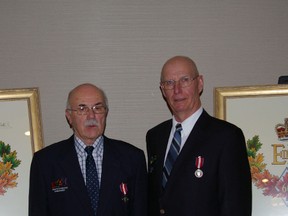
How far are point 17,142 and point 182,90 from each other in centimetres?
103

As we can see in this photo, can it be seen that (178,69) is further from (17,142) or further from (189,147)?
(17,142)

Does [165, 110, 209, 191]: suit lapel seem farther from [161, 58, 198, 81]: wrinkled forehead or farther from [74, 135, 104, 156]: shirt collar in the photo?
[74, 135, 104, 156]: shirt collar

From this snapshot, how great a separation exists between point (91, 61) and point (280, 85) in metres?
1.13

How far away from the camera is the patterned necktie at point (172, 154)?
2025 mm

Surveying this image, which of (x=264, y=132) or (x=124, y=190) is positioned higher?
(x=264, y=132)

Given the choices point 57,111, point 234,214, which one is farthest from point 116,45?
point 234,214

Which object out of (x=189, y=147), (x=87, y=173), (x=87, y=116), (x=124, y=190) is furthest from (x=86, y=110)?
(x=189, y=147)

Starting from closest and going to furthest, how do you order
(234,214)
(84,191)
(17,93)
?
(234,214) → (84,191) → (17,93)

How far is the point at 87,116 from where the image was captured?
6.66 feet

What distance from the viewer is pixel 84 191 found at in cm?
197

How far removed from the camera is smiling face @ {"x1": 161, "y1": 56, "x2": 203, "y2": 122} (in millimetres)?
2000

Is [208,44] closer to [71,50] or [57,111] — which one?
[71,50]

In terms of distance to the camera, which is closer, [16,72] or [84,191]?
[84,191]

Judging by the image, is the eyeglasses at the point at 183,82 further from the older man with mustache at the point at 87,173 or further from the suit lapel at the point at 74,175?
the suit lapel at the point at 74,175
